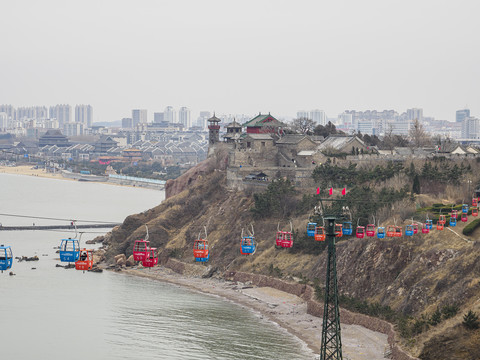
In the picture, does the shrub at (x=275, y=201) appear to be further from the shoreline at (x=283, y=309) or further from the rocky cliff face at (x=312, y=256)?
the shoreline at (x=283, y=309)

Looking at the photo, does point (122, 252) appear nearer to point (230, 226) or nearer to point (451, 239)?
point (230, 226)

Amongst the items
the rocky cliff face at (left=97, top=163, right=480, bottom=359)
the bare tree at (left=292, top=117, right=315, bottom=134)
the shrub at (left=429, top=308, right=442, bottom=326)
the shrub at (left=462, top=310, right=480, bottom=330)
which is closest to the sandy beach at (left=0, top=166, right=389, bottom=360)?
the rocky cliff face at (left=97, top=163, right=480, bottom=359)

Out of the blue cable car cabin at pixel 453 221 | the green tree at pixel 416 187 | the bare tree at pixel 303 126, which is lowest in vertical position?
the blue cable car cabin at pixel 453 221

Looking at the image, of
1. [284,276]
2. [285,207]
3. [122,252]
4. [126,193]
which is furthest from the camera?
[126,193]

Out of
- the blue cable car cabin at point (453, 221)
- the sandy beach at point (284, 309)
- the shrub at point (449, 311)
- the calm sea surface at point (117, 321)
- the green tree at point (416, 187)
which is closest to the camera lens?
the shrub at point (449, 311)

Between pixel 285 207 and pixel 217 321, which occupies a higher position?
pixel 285 207

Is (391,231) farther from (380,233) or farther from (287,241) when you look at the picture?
(287,241)

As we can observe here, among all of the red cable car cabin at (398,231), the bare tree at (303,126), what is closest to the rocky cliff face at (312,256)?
the red cable car cabin at (398,231)

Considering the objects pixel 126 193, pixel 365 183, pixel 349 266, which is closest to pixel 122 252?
pixel 365 183

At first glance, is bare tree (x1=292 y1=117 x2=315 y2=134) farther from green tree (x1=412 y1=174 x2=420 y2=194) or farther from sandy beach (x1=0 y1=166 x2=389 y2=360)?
green tree (x1=412 y1=174 x2=420 y2=194)
